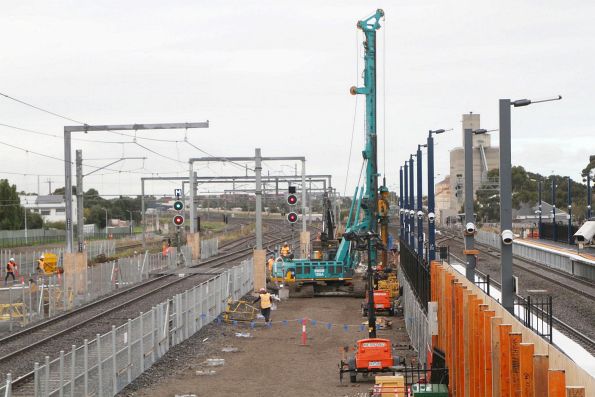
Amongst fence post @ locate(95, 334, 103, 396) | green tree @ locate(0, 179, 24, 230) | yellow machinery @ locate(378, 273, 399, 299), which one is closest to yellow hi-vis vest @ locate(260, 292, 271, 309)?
yellow machinery @ locate(378, 273, 399, 299)

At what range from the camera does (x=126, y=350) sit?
19.8 m

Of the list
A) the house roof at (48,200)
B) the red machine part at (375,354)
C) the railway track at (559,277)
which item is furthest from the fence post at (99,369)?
the house roof at (48,200)

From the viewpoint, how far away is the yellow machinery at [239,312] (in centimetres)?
3206

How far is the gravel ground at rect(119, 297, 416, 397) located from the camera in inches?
771

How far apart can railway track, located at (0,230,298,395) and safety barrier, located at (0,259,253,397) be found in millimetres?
2011

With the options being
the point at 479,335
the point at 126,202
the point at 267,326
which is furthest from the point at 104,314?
the point at 126,202

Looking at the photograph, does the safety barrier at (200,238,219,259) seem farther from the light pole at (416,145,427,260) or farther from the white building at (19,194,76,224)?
the white building at (19,194,76,224)

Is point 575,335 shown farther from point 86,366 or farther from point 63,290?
point 63,290

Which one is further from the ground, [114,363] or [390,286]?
[114,363]

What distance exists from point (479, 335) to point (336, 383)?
8183 millimetres

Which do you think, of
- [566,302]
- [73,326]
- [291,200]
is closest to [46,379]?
[73,326]

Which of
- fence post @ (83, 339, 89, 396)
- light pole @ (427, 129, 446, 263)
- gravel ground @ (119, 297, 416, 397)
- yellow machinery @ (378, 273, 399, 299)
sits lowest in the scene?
gravel ground @ (119, 297, 416, 397)

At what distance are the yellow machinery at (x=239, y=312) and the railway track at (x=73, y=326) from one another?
3.50m

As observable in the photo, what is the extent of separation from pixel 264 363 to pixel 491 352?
486 inches
